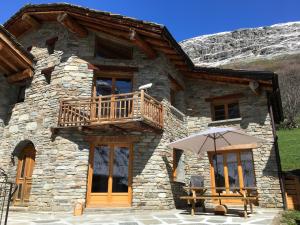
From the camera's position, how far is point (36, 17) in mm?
12570

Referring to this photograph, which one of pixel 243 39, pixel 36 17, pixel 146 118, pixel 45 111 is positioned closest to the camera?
pixel 146 118

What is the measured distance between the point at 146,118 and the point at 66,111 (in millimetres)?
3137

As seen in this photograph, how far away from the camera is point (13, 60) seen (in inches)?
464

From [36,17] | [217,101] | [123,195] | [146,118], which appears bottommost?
[123,195]

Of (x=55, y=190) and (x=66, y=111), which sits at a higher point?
(x=66, y=111)

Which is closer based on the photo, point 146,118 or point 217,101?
point 146,118

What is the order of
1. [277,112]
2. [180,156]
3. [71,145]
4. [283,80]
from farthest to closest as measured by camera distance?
[283,80], [277,112], [180,156], [71,145]

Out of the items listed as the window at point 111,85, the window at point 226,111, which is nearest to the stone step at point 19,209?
the window at point 111,85

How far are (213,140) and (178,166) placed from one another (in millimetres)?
2758

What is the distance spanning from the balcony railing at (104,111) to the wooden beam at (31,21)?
4936 millimetres

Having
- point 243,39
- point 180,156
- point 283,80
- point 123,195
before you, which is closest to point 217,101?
point 180,156

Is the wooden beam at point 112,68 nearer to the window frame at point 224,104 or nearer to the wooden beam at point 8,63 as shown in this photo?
the wooden beam at point 8,63

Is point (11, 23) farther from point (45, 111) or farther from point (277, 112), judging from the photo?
point (277, 112)

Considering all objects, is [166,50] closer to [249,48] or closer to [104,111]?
[104,111]
